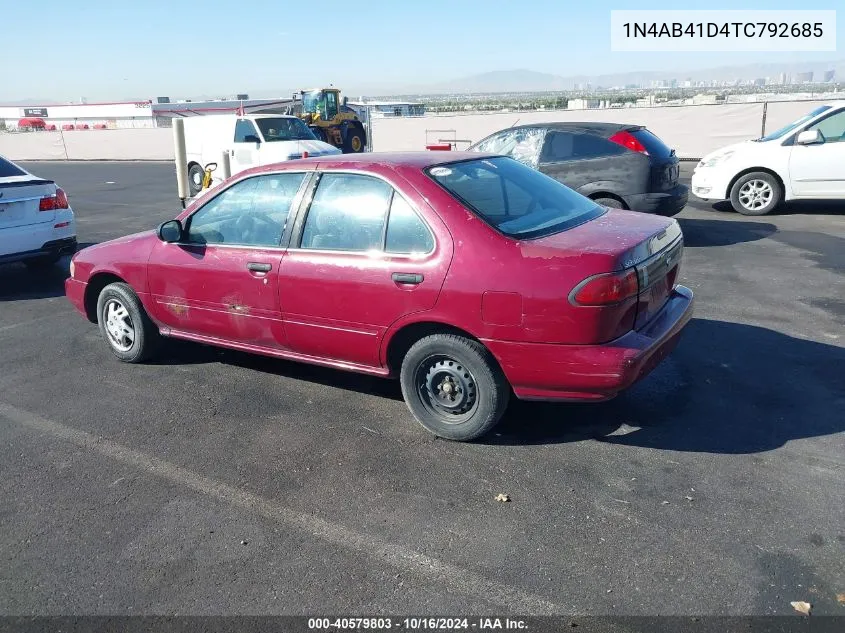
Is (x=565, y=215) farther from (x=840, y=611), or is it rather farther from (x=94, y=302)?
(x=94, y=302)

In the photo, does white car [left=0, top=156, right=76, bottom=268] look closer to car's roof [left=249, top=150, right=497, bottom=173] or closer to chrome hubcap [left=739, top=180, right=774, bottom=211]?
car's roof [left=249, top=150, right=497, bottom=173]

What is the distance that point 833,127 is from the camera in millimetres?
10180

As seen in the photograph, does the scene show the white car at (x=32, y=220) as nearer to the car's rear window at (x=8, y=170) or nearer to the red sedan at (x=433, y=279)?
the car's rear window at (x=8, y=170)

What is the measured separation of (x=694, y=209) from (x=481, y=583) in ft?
34.7

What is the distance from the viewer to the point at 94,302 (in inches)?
229

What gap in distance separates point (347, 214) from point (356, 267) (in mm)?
367

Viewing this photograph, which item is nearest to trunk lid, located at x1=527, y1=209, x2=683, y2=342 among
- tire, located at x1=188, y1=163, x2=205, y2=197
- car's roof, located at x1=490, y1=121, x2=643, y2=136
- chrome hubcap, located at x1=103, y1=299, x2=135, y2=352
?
chrome hubcap, located at x1=103, y1=299, x2=135, y2=352

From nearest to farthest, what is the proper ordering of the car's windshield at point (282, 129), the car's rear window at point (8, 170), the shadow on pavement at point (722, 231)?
the car's rear window at point (8, 170)
the shadow on pavement at point (722, 231)
the car's windshield at point (282, 129)

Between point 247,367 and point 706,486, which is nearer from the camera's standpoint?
point 706,486

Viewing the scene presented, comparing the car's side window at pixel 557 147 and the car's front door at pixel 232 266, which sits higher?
the car's side window at pixel 557 147

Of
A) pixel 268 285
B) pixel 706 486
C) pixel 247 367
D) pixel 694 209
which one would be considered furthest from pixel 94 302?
pixel 694 209

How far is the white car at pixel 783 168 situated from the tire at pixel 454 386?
8.60 meters

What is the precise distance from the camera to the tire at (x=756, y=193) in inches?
426

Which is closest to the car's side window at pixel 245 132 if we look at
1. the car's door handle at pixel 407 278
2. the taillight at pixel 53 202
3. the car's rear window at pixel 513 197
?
the taillight at pixel 53 202
